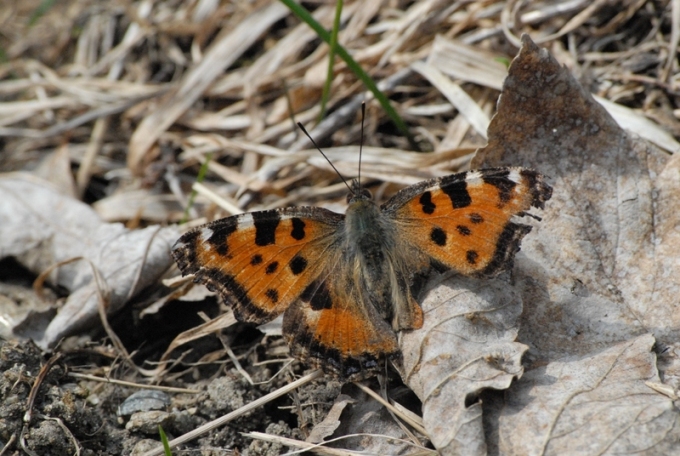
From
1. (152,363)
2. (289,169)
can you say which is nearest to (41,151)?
(289,169)

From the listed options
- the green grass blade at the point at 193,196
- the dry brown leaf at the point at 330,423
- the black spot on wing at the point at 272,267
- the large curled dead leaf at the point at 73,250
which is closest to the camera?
the dry brown leaf at the point at 330,423

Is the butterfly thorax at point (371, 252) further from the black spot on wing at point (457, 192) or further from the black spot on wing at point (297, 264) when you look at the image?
the black spot on wing at point (457, 192)

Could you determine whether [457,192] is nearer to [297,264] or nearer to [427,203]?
[427,203]

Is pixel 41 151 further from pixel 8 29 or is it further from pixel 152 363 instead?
pixel 152 363

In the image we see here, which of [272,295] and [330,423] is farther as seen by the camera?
[272,295]

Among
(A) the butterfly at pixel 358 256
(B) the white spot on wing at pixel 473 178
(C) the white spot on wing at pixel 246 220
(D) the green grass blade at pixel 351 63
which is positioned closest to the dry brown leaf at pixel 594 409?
(A) the butterfly at pixel 358 256

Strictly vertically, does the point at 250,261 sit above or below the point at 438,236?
below

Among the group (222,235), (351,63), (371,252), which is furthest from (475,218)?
(351,63)
